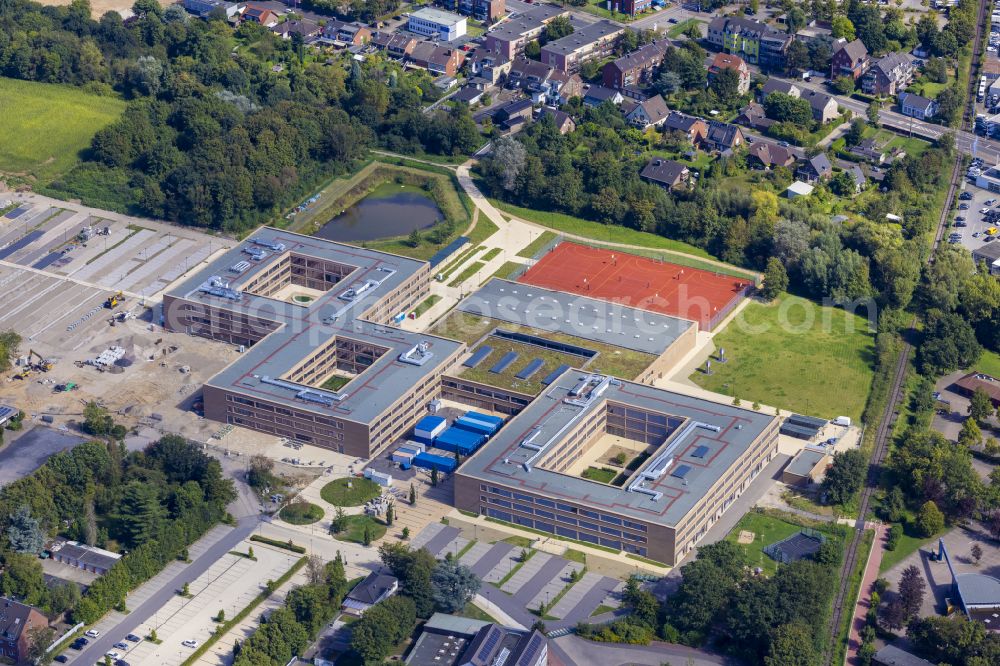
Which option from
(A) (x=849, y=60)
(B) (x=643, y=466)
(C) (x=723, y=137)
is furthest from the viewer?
(A) (x=849, y=60)

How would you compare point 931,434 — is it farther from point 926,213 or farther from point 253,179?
point 253,179

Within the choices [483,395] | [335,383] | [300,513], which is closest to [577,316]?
[483,395]

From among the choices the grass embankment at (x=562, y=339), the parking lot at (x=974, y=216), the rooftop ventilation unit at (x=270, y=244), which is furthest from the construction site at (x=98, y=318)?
the parking lot at (x=974, y=216)

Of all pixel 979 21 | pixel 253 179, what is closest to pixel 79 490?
pixel 253 179

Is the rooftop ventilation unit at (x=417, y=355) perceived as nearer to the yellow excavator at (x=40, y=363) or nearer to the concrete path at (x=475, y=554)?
the concrete path at (x=475, y=554)

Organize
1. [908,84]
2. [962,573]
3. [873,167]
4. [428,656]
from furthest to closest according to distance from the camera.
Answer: [908,84] → [873,167] → [962,573] → [428,656]

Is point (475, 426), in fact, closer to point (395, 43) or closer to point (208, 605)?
point (208, 605)

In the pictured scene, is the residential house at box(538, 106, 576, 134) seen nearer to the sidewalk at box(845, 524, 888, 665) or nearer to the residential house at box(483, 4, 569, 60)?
the residential house at box(483, 4, 569, 60)
